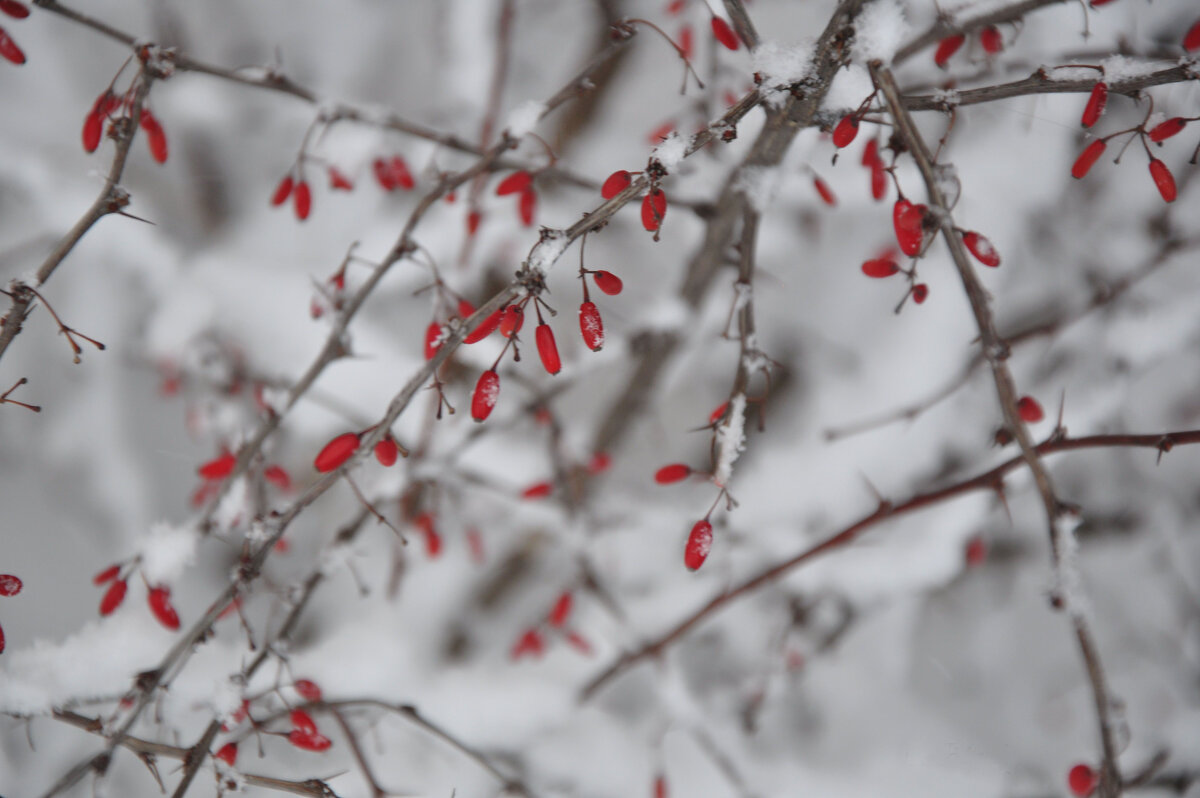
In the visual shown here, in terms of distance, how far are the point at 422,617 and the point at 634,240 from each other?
65.4 inches

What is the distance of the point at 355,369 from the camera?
2105 mm

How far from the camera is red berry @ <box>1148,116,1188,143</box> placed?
2.72 ft

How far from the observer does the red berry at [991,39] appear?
1104mm

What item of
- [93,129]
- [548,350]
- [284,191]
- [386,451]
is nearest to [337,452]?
[386,451]

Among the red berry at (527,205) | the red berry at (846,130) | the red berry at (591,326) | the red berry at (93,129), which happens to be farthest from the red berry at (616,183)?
the red berry at (93,129)

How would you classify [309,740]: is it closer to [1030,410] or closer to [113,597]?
[113,597]

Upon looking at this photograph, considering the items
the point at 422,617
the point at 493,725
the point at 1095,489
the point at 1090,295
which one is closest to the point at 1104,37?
the point at 1090,295

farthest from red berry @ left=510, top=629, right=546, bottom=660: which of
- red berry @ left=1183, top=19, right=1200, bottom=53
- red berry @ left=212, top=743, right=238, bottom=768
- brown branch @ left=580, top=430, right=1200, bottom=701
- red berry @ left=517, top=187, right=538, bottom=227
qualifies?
red berry @ left=1183, top=19, right=1200, bottom=53

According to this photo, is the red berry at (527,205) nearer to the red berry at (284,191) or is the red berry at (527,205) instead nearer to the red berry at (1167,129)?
the red berry at (284,191)

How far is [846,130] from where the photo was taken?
844 millimetres

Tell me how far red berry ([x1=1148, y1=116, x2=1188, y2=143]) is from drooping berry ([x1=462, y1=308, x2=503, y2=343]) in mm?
847

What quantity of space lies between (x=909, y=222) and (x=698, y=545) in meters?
0.51

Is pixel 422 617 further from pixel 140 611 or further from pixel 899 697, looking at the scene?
pixel 899 697

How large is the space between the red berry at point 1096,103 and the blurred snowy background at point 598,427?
2.30 feet
